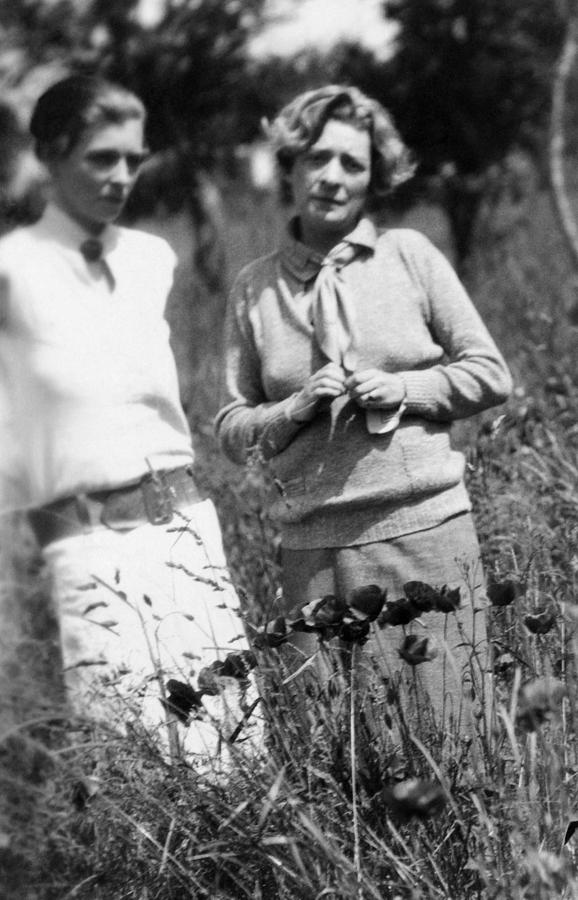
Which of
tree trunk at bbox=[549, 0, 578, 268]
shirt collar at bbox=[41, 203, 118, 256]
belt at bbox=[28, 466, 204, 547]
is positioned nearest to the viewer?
belt at bbox=[28, 466, 204, 547]

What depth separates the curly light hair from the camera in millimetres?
2582

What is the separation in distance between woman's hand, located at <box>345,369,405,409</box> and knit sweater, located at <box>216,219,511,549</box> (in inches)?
1.5

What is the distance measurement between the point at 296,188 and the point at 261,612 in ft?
2.90

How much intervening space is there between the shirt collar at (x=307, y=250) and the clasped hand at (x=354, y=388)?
0.27m

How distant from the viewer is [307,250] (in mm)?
2615

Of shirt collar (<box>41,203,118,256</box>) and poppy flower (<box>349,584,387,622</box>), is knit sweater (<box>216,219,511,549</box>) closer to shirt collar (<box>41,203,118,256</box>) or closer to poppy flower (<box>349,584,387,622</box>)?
poppy flower (<box>349,584,387,622</box>)

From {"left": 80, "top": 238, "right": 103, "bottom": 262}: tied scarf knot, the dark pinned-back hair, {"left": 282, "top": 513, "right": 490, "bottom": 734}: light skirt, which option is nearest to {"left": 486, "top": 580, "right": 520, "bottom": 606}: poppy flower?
{"left": 282, "top": 513, "right": 490, "bottom": 734}: light skirt

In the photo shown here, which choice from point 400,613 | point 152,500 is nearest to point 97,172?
point 152,500

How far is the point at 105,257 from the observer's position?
119 inches

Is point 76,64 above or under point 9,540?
above

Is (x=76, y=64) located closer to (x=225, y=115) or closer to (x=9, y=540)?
(x=225, y=115)

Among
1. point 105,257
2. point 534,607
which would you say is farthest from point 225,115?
point 534,607

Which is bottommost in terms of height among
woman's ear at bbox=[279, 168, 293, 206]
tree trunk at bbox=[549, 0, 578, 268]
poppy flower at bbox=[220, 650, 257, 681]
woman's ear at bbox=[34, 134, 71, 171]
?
poppy flower at bbox=[220, 650, 257, 681]

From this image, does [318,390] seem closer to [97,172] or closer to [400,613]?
[400,613]
